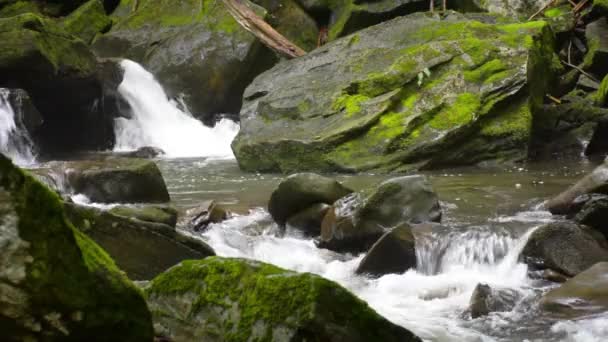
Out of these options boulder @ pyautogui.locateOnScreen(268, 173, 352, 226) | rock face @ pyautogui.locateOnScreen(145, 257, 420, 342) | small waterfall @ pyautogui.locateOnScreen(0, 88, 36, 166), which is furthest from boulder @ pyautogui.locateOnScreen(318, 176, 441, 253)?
small waterfall @ pyautogui.locateOnScreen(0, 88, 36, 166)

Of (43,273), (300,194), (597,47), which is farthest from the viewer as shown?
(597,47)

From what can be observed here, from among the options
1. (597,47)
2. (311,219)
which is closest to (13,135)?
(311,219)

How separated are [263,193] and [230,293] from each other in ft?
23.1

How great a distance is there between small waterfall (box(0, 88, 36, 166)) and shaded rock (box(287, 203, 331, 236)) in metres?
8.15

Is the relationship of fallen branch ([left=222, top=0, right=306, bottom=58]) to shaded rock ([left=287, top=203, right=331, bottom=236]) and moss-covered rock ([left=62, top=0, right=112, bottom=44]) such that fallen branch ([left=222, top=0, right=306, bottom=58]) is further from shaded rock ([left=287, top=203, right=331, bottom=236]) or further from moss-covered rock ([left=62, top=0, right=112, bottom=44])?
shaded rock ([left=287, top=203, right=331, bottom=236])

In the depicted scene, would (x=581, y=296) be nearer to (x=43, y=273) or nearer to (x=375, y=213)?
(x=375, y=213)

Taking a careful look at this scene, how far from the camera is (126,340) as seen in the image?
2906 mm

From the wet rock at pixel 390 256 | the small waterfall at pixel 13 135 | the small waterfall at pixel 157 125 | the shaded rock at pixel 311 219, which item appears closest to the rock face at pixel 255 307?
the wet rock at pixel 390 256

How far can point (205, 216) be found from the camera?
8594mm

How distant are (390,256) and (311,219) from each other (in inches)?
61.0

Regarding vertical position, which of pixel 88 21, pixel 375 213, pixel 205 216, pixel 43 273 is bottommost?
pixel 205 216

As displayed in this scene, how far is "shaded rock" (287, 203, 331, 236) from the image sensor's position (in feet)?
26.7

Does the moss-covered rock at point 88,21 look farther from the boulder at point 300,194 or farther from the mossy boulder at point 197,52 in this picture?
the boulder at point 300,194

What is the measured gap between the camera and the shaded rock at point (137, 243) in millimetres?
5730
